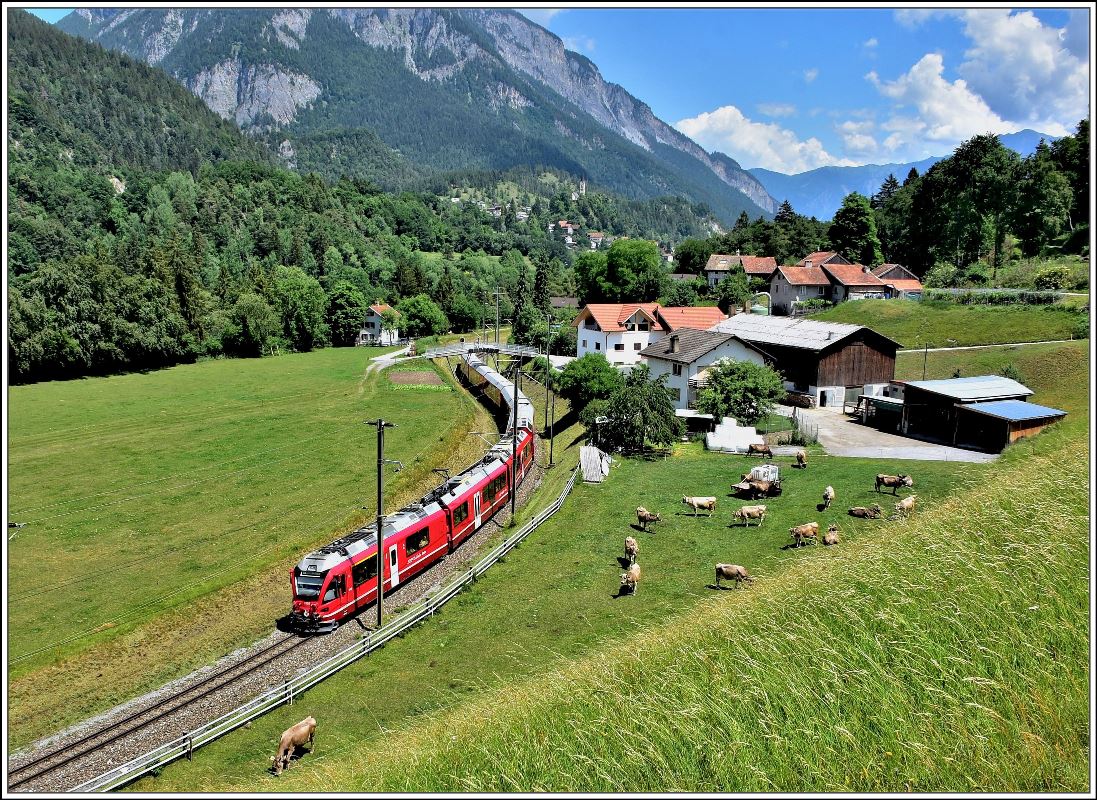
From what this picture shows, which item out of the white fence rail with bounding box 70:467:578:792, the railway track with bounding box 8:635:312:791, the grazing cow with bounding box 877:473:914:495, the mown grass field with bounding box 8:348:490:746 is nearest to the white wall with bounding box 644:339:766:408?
the mown grass field with bounding box 8:348:490:746

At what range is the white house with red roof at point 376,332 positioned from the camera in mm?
119438

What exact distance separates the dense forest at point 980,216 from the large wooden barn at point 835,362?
2614cm

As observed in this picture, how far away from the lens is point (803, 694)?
9.84 metres

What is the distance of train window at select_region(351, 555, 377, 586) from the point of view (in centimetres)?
2487

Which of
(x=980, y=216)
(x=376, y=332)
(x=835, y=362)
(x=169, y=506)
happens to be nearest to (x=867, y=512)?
(x=835, y=362)

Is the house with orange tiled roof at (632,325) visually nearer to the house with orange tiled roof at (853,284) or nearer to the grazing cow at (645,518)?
the house with orange tiled roof at (853,284)

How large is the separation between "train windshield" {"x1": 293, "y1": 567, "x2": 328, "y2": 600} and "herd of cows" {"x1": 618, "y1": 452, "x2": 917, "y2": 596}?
10225mm

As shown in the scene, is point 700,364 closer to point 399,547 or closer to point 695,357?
point 695,357

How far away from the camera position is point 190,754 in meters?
17.8

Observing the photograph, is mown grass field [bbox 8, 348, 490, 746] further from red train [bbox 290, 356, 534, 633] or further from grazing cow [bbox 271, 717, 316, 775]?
grazing cow [bbox 271, 717, 316, 775]

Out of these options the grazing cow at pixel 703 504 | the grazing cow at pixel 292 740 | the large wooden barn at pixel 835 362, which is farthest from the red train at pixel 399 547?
the large wooden barn at pixel 835 362

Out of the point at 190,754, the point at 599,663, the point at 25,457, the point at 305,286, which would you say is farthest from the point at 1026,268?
the point at 305,286

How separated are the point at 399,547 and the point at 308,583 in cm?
407

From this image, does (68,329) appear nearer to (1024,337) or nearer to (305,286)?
(305,286)
